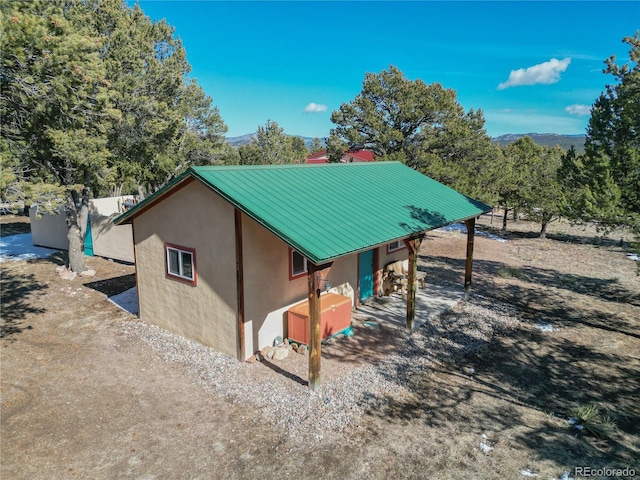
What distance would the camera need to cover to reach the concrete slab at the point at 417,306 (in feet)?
42.2

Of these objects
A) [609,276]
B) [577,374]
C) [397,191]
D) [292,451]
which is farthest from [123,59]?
[609,276]

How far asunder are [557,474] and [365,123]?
854 inches

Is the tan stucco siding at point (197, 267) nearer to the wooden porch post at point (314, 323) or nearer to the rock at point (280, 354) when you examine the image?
the rock at point (280, 354)

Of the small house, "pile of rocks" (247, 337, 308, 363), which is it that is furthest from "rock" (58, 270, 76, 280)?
"pile of rocks" (247, 337, 308, 363)

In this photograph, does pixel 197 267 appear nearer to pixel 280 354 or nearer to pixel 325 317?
pixel 280 354

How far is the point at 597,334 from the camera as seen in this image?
40.1 feet

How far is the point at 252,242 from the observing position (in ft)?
31.8

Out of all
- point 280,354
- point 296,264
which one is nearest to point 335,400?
point 280,354

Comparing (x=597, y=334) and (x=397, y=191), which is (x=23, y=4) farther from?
(x=597, y=334)

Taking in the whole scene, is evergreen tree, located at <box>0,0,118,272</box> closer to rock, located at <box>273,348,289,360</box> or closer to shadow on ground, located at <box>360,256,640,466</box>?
rock, located at <box>273,348,289,360</box>

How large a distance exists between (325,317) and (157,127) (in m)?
12.1

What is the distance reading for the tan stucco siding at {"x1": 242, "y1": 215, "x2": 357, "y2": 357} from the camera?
31.8 ft

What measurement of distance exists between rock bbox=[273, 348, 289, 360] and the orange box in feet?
1.70

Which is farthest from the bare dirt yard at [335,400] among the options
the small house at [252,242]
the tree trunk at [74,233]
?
the tree trunk at [74,233]
